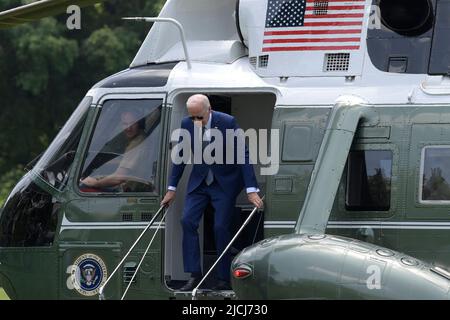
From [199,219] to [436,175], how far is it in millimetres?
1982

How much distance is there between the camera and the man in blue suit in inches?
368

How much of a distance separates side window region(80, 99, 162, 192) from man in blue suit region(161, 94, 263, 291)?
1.10 feet

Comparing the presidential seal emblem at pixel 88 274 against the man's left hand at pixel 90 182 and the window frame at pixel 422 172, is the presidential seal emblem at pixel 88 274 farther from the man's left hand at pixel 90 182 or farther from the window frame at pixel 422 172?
the window frame at pixel 422 172

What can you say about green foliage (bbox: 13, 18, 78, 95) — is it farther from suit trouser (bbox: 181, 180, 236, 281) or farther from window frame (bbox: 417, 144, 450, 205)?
window frame (bbox: 417, 144, 450, 205)

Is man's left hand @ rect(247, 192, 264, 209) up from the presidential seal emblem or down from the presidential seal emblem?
up

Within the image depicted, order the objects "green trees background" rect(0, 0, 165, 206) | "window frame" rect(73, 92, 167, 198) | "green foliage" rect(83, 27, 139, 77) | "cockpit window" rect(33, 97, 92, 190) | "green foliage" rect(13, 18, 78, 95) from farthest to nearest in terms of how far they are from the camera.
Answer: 1. "green foliage" rect(83, 27, 139, 77)
2. "green trees background" rect(0, 0, 165, 206)
3. "green foliage" rect(13, 18, 78, 95)
4. "cockpit window" rect(33, 97, 92, 190)
5. "window frame" rect(73, 92, 167, 198)

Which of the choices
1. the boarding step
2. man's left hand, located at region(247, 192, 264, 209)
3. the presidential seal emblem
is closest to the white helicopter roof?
man's left hand, located at region(247, 192, 264, 209)

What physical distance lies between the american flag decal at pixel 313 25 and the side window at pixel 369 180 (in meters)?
0.96

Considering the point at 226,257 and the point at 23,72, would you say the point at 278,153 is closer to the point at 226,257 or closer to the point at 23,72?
the point at 226,257

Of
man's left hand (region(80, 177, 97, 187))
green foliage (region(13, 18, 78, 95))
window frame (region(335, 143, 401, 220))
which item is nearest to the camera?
window frame (region(335, 143, 401, 220))

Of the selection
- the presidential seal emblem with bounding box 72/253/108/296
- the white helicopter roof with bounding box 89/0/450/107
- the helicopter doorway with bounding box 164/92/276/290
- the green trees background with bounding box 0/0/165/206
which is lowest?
the green trees background with bounding box 0/0/165/206

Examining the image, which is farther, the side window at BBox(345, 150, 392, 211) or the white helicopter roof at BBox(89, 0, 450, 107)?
the white helicopter roof at BBox(89, 0, 450, 107)

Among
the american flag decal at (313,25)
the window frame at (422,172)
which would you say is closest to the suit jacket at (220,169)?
the american flag decal at (313,25)

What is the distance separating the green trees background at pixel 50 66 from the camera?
2497cm
